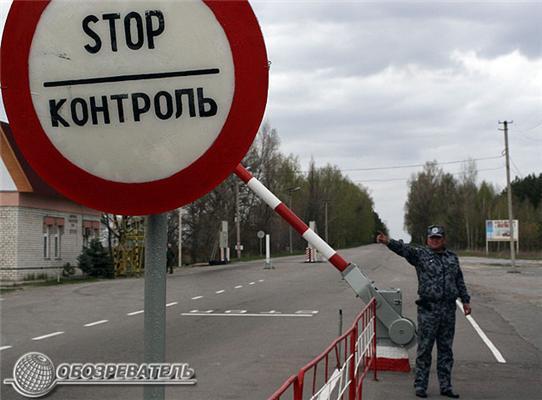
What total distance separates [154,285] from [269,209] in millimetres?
85064

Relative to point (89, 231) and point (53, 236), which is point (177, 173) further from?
point (89, 231)

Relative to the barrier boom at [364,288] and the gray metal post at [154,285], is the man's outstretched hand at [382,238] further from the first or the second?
the gray metal post at [154,285]

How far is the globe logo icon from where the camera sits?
8.59 metres

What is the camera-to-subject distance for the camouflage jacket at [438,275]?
834cm

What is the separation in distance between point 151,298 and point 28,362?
10141 mm

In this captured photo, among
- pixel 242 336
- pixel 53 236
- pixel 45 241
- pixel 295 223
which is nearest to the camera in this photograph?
pixel 295 223

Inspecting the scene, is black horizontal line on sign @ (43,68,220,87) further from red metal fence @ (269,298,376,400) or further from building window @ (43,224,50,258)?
building window @ (43,224,50,258)

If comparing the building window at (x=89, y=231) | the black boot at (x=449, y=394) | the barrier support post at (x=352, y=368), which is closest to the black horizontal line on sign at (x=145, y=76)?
the barrier support post at (x=352, y=368)

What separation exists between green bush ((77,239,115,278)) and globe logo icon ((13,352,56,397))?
2633 cm

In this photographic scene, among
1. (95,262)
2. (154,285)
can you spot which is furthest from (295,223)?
(95,262)

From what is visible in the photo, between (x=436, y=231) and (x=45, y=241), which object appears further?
(x=45, y=241)

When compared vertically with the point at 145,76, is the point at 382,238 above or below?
below

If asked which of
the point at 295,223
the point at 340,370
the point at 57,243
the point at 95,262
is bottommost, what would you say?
the point at 95,262

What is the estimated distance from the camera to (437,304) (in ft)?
27.4
